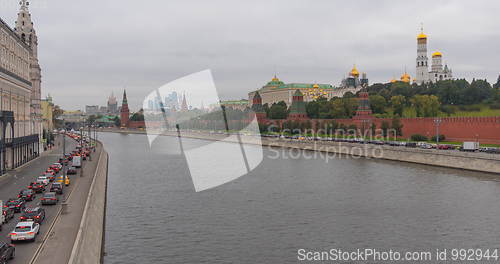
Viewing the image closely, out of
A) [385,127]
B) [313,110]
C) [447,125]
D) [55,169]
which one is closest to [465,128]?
[447,125]

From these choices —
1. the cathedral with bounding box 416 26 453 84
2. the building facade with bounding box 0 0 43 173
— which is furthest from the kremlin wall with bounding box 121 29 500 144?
the building facade with bounding box 0 0 43 173

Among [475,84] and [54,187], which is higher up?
[475,84]

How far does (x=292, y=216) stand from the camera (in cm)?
2531

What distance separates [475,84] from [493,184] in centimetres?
7324

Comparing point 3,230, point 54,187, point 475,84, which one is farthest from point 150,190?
point 475,84

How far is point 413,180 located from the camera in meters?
38.2

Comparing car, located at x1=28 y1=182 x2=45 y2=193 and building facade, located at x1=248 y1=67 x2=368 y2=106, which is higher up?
building facade, located at x1=248 y1=67 x2=368 y2=106

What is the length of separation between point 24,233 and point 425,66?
502ft

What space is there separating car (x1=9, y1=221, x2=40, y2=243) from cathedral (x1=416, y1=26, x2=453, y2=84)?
488ft

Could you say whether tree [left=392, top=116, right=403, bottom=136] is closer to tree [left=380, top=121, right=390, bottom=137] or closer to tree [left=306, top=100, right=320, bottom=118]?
tree [left=380, top=121, right=390, bottom=137]

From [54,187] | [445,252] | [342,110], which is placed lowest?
[445,252]

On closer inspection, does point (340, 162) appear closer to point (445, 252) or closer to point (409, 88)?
point (445, 252)

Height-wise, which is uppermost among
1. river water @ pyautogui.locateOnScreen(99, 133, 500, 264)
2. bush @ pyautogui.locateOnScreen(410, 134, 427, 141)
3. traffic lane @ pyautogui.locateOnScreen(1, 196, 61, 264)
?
bush @ pyautogui.locateOnScreen(410, 134, 427, 141)

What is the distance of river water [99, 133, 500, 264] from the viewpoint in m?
19.9
